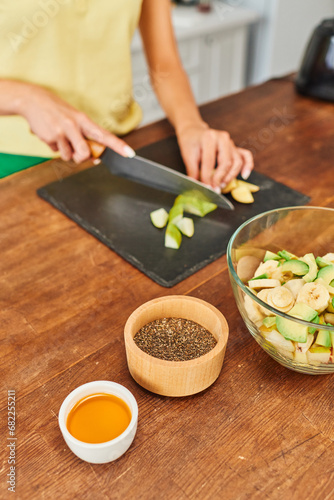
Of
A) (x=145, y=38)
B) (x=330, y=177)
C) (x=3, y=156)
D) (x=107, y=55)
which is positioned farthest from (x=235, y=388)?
(x=145, y=38)

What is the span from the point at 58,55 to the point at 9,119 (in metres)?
0.25

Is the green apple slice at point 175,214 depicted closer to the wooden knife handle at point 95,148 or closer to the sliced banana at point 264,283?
the wooden knife handle at point 95,148

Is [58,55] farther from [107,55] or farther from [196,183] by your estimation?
[196,183]

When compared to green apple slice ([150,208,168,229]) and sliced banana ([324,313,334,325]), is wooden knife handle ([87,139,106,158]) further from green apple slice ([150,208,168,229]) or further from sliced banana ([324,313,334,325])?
sliced banana ([324,313,334,325])

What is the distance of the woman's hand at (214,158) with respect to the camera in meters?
1.22

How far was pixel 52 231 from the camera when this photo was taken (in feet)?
3.50

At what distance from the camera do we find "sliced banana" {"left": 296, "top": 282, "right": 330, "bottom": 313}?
2.22 feet

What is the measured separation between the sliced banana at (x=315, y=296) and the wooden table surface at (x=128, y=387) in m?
0.14

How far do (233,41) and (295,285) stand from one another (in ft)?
8.86

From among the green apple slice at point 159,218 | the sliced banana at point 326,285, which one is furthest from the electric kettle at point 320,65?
the sliced banana at point 326,285

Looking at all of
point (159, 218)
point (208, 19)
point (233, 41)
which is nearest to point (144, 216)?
point (159, 218)

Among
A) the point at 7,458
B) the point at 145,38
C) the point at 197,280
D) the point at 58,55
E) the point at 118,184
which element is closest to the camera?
the point at 7,458

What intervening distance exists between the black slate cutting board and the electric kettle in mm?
643

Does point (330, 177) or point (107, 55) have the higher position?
point (107, 55)
